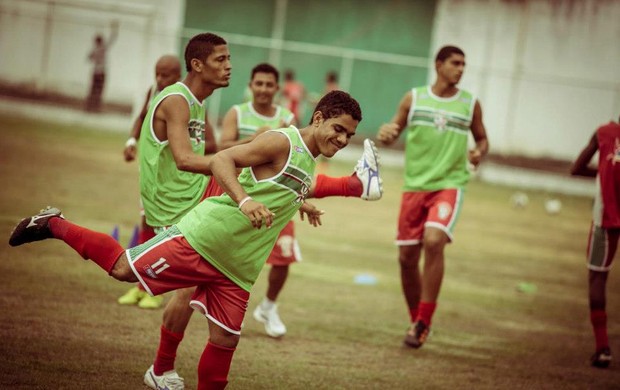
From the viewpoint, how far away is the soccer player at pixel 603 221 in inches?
328

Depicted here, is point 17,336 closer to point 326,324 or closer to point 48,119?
point 326,324

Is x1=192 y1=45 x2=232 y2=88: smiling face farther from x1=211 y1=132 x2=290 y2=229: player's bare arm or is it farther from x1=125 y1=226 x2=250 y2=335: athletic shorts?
x1=125 y1=226 x2=250 y2=335: athletic shorts

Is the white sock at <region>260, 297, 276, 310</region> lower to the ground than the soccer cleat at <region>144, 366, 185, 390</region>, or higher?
higher

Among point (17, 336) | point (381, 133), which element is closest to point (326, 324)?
point (381, 133)

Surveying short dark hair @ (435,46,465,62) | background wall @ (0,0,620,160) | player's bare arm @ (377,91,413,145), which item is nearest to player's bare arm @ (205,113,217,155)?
player's bare arm @ (377,91,413,145)

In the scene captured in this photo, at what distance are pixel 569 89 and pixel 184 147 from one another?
2332cm

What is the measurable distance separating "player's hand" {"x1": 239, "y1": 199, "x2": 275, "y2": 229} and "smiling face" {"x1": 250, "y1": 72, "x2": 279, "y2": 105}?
3.63 m

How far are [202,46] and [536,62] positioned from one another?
24139mm

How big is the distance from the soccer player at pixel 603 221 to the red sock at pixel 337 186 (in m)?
3.09

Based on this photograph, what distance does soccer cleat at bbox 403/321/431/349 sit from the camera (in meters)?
8.05

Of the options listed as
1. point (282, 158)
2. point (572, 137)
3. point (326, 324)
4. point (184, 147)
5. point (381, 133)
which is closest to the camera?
point (282, 158)

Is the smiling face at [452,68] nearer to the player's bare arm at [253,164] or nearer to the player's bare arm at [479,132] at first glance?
the player's bare arm at [479,132]

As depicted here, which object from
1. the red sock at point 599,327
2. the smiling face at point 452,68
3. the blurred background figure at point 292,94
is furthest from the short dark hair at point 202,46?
the blurred background figure at point 292,94

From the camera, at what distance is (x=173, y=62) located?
851 cm
